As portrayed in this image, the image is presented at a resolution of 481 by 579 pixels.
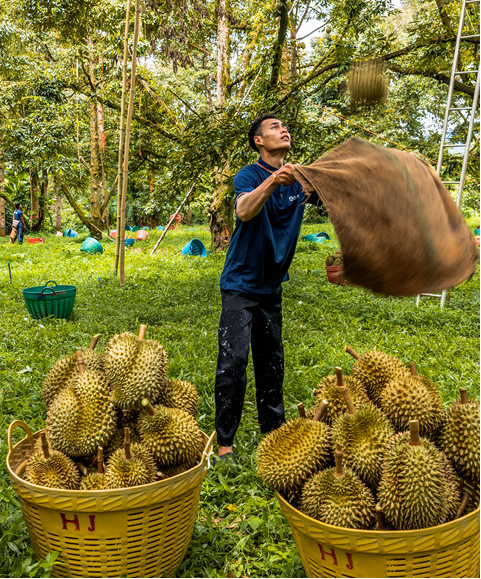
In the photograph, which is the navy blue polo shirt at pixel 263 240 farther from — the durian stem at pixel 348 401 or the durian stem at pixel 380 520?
the durian stem at pixel 380 520

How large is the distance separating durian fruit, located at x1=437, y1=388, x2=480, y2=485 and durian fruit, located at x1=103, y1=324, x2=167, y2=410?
45.6 inches

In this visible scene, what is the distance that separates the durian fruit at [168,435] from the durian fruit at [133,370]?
3.4 inches

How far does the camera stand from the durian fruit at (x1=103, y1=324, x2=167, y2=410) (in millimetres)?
2021

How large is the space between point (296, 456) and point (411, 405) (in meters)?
0.46

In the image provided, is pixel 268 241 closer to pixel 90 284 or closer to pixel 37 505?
pixel 37 505

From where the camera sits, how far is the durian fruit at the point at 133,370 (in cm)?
202

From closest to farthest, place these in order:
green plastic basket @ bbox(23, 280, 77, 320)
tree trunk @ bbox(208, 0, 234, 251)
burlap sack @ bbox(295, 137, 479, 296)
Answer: burlap sack @ bbox(295, 137, 479, 296) < green plastic basket @ bbox(23, 280, 77, 320) < tree trunk @ bbox(208, 0, 234, 251)

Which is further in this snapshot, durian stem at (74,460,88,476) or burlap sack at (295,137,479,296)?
durian stem at (74,460,88,476)

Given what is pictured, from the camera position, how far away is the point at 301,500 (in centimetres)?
174

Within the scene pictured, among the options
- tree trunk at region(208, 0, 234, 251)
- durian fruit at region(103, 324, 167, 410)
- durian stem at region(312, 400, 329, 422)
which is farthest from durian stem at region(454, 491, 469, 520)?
tree trunk at region(208, 0, 234, 251)

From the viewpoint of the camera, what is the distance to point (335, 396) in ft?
6.50

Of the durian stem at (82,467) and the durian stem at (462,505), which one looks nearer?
the durian stem at (462,505)

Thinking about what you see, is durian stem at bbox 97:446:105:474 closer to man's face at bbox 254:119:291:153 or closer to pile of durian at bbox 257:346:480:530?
pile of durian at bbox 257:346:480:530

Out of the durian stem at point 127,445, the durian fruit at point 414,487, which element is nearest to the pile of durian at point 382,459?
the durian fruit at point 414,487
